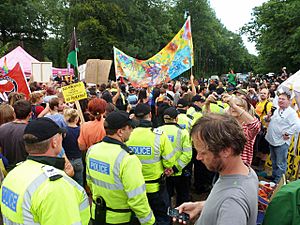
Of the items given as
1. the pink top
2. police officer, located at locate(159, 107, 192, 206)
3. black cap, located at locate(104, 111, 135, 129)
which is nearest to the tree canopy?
police officer, located at locate(159, 107, 192, 206)

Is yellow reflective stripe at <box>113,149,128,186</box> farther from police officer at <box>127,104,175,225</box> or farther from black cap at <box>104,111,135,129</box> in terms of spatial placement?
police officer at <box>127,104,175,225</box>

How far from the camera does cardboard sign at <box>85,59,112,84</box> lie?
14.0m

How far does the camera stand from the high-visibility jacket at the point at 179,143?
498cm

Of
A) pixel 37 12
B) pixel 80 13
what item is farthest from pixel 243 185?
pixel 37 12

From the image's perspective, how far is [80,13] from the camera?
36.6m

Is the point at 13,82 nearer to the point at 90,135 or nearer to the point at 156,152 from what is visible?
the point at 90,135

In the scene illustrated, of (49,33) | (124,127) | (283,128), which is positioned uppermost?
(49,33)

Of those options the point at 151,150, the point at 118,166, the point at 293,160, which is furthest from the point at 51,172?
the point at 293,160

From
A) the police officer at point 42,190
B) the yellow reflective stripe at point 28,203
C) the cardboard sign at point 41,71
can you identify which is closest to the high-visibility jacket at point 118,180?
the police officer at point 42,190

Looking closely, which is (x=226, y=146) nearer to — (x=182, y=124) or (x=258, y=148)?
(x=182, y=124)

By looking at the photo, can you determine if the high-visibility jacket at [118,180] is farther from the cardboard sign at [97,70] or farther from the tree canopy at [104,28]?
the tree canopy at [104,28]

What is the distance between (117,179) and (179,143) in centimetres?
196

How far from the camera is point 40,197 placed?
6.75ft

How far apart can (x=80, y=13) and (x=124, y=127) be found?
36.0 meters
